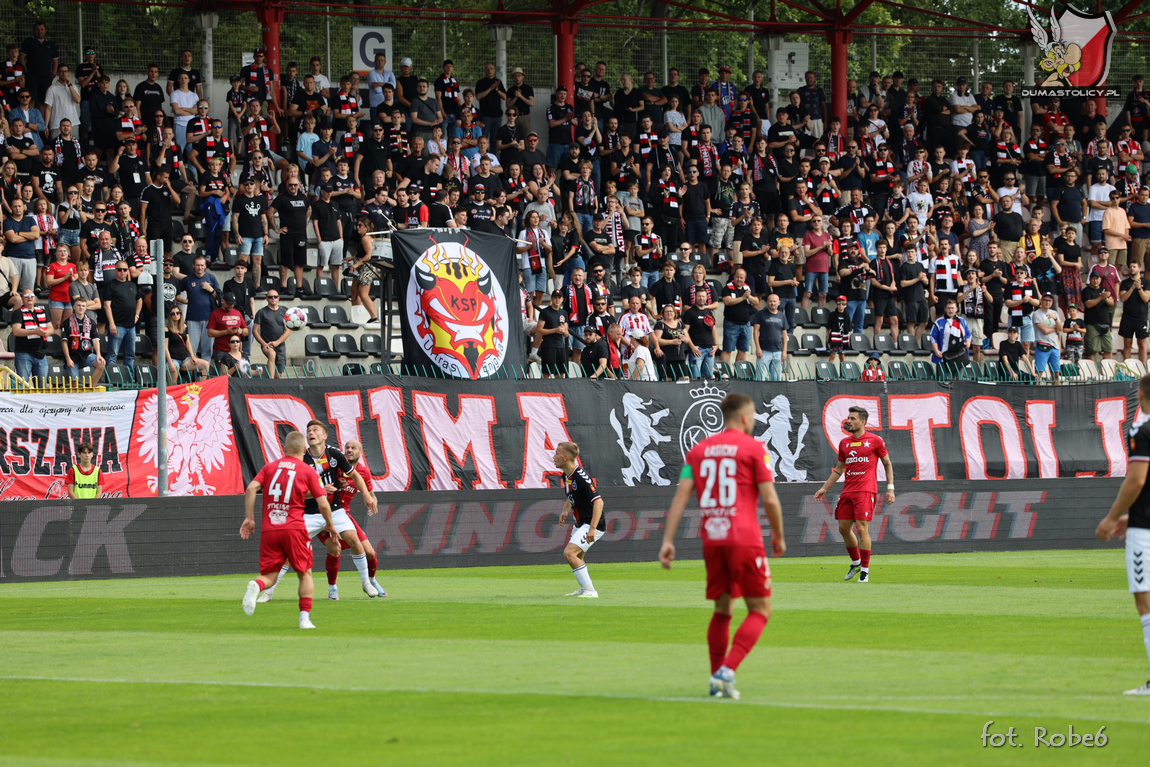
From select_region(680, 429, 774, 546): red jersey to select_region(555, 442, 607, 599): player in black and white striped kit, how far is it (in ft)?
25.3

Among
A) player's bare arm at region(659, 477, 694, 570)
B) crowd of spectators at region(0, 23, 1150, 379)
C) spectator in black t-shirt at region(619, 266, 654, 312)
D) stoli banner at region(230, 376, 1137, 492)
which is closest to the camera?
player's bare arm at region(659, 477, 694, 570)

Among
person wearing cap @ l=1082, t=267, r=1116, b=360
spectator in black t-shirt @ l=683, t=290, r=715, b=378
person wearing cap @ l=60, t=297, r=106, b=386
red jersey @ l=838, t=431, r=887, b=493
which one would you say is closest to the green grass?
red jersey @ l=838, t=431, r=887, b=493

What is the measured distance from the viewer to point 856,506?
19047mm

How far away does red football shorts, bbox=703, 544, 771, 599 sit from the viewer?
894 cm

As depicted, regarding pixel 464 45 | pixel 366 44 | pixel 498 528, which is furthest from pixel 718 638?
pixel 464 45

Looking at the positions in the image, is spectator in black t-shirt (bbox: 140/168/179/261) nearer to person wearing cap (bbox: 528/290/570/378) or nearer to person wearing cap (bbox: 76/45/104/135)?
person wearing cap (bbox: 76/45/104/135)

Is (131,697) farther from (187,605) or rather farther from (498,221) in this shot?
(498,221)

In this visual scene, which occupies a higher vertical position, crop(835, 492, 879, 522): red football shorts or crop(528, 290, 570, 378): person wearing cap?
crop(528, 290, 570, 378): person wearing cap

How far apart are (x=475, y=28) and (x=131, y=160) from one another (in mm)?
12811

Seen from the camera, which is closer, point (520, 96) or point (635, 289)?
point (635, 289)

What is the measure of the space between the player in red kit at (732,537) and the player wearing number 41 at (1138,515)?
7.49 feet

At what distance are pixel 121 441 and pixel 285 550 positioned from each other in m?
8.18

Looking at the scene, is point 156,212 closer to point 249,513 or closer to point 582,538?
point 582,538

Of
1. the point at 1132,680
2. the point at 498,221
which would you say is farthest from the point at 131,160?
the point at 1132,680
